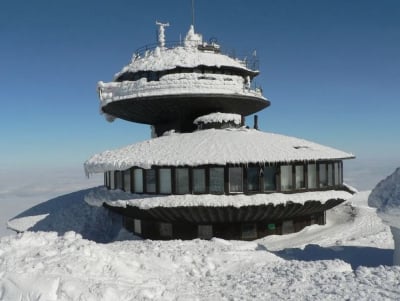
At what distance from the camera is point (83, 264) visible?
1119 centimetres

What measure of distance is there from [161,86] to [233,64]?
6.46 meters

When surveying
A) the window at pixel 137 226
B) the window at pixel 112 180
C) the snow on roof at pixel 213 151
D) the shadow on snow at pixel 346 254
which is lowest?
the window at pixel 137 226

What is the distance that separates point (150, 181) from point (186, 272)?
Answer: 369 inches

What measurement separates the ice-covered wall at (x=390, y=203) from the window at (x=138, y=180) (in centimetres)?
1293

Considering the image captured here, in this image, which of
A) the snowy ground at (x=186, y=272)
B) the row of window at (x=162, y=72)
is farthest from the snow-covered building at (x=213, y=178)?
the snowy ground at (x=186, y=272)

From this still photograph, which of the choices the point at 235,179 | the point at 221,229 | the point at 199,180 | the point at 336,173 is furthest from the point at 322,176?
the point at 199,180

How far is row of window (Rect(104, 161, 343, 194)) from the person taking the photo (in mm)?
20672

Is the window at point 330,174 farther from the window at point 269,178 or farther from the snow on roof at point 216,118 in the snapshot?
the snow on roof at point 216,118

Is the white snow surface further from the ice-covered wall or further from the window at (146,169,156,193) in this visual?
the window at (146,169,156,193)

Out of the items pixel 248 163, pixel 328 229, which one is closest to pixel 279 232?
pixel 328 229

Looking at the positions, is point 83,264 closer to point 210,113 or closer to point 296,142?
point 296,142

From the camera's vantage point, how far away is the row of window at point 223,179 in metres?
20.7

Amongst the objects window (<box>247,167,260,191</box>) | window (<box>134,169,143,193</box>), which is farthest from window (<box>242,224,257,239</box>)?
window (<box>134,169,143,193</box>)

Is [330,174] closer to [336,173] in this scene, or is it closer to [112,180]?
[336,173]
